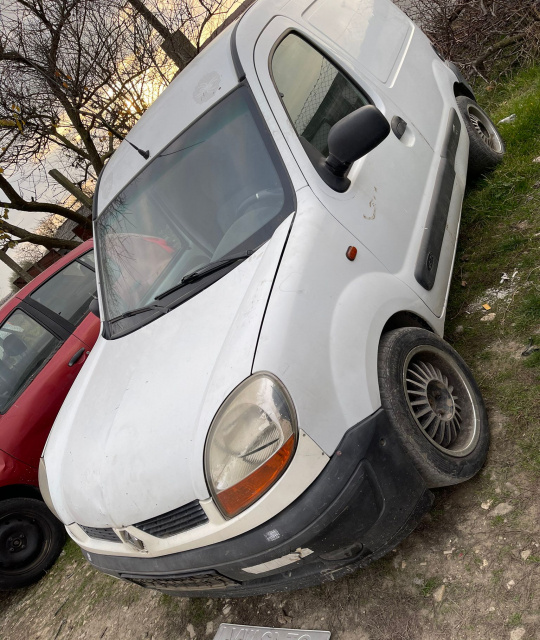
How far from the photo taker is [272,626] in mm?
2750

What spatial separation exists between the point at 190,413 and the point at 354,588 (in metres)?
1.12

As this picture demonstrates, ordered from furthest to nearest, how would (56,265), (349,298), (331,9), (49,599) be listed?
(56,265)
(49,599)
(331,9)
(349,298)

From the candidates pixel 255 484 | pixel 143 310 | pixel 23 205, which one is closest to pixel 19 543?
pixel 143 310

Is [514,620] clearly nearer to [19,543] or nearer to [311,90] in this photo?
[311,90]

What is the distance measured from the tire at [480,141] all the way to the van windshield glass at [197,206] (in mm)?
2109

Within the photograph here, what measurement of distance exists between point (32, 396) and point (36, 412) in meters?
0.13

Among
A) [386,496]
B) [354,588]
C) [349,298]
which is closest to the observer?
[386,496]

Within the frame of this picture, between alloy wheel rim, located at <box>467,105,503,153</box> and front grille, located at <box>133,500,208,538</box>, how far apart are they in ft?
11.5

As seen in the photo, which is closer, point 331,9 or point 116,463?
point 116,463

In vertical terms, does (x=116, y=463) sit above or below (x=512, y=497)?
above

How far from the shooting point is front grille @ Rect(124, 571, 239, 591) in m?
2.34

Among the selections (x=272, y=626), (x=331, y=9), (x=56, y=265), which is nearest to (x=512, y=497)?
(x=272, y=626)

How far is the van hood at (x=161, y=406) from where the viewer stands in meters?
2.22

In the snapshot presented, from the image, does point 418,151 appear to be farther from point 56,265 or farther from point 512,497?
point 56,265
